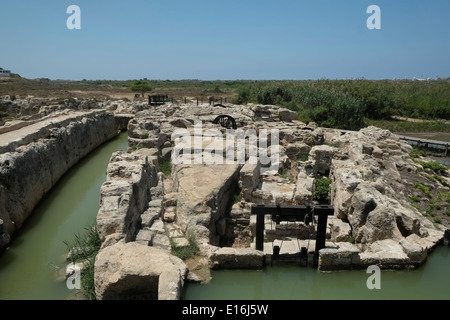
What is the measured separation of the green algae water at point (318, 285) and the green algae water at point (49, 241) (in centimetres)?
302

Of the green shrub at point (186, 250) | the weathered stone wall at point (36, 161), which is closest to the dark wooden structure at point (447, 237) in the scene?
the green shrub at point (186, 250)

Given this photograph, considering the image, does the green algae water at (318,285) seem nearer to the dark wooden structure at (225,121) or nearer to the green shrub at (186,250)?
the green shrub at (186,250)

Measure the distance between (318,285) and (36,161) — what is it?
10.8 m

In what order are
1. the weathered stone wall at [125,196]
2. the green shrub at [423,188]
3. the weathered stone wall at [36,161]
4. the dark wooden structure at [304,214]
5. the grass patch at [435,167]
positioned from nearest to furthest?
1. the weathered stone wall at [125,196]
2. the dark wooden structure at [304,214]
3. the weathered stone wall at [36,161]
4. the green shrub at [423,188]
5. the grass patch at [435,167]

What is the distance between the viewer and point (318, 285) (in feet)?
22.9

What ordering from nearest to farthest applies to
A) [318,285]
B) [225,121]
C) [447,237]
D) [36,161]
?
[318,285]
[447,237]
[36,161]
[225,121]

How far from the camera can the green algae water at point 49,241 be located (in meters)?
7.22

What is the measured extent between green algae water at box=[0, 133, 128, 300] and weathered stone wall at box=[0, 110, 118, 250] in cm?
40

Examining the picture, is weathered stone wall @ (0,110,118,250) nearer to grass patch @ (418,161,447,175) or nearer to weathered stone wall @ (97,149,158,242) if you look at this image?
weathered stone wall @ (97,149,158,242)

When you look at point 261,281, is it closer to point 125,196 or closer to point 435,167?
point 125,196

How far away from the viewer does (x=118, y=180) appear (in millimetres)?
8922

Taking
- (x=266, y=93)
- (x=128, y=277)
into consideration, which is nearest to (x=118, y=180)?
(x=128, y=277)

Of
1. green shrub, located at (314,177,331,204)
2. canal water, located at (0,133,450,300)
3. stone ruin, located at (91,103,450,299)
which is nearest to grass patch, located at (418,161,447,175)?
stone ruin, located at (91,103,450,299)

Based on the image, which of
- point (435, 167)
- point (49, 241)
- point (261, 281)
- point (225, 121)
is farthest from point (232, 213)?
point (225, 121)
